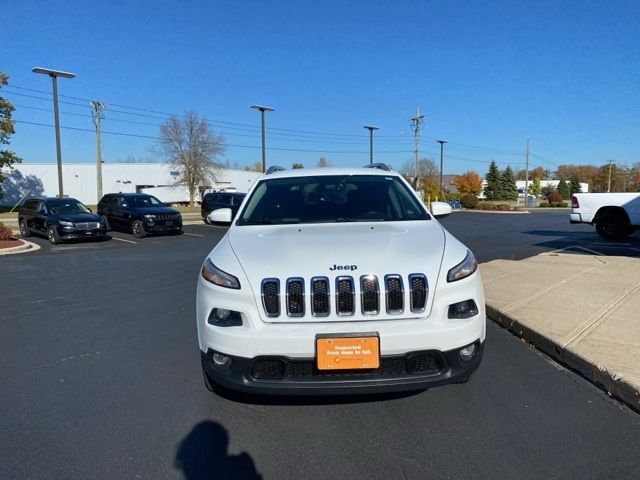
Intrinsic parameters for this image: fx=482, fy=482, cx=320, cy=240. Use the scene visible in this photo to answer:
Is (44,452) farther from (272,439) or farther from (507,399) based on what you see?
(507,399)

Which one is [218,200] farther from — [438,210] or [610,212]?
Result: [438,210]

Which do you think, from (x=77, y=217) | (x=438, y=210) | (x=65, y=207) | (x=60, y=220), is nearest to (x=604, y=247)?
(x=438, y=210)

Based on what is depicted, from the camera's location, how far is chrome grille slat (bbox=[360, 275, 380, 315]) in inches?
118

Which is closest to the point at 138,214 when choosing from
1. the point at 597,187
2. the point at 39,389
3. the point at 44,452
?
the point at 39,389

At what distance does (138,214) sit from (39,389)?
14.8 m

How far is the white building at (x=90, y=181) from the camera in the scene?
56.2 m

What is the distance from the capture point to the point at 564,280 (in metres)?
7.21

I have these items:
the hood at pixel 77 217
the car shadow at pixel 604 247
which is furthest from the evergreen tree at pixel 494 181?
the hood at pixel 77 217

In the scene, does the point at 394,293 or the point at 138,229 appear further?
the point at 138,229

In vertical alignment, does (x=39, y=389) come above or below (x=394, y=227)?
below

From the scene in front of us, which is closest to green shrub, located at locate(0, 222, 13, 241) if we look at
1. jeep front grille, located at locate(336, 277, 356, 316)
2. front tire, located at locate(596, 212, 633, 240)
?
jeep front grille, located at locate(336, 277, 356, 316)

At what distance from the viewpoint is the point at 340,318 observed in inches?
118

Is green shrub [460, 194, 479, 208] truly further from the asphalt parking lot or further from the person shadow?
the person shadow

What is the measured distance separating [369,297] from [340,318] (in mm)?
224
